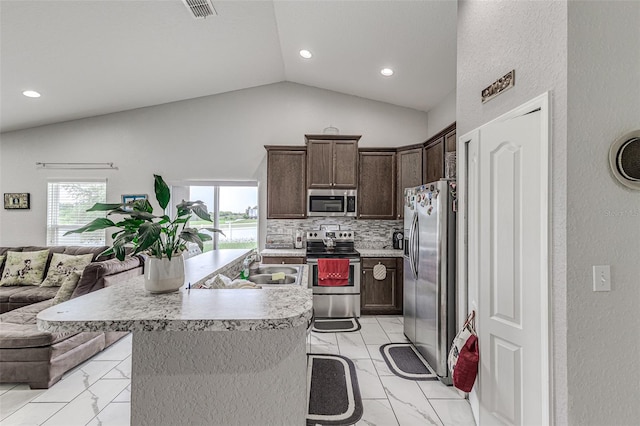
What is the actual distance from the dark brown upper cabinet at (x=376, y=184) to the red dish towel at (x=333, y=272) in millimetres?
875

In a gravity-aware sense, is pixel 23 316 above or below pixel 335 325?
above

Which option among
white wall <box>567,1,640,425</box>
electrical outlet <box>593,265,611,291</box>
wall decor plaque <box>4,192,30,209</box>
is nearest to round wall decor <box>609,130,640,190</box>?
white wall <box>567,1,640,425</box>

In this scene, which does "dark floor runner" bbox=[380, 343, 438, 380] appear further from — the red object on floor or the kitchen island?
the kitchen island

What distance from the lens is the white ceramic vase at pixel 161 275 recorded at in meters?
1.27

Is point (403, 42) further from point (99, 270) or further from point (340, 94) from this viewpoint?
point (99, 270)

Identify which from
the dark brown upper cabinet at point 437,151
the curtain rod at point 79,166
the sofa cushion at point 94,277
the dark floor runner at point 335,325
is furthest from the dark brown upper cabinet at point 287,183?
the curtain rod at point 79,166

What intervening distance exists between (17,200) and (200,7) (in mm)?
4584

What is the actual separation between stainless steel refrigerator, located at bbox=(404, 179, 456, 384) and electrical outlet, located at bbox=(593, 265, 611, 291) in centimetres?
113

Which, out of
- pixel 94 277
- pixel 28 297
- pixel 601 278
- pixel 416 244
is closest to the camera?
pixel 601 278

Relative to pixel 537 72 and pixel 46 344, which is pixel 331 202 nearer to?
pixel 537 72

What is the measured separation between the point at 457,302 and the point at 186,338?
84.6 inches

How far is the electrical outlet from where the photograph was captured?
1.42m

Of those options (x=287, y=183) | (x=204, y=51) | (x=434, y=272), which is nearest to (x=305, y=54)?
(x=204, y=51)

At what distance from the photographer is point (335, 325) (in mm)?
3773
